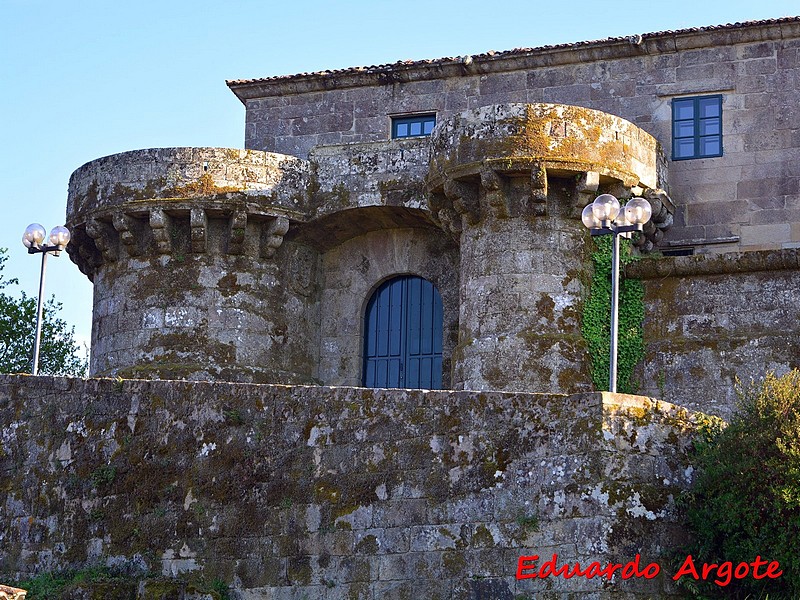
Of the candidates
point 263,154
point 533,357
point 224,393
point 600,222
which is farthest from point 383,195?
point 224,393

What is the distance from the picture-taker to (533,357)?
813 inches

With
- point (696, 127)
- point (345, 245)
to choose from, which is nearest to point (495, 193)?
point (345, 245)

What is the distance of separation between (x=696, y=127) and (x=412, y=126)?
15.0ft

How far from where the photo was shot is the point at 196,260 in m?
23.2

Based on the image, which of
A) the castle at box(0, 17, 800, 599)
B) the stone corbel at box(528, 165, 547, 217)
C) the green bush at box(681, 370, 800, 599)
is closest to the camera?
the green bush at box(681, 370, 800, 599)

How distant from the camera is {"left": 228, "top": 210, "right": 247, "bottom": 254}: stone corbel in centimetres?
2294

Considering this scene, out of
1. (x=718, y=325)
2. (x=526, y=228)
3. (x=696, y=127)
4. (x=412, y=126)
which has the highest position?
(x=412, y=126)

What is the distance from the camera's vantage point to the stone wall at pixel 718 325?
2030cm

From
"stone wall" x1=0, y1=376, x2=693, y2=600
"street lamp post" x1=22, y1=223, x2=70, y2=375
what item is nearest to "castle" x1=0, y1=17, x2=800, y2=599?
"stone wall" x1=0, y1=376, x2=693, y2=600

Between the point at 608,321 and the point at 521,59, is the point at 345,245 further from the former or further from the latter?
the point at 608,321

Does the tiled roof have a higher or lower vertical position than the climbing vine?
higher

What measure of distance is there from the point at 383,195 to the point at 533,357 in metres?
3.92

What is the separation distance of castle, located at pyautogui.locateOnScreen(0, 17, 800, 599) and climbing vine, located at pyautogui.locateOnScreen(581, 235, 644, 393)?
168mm

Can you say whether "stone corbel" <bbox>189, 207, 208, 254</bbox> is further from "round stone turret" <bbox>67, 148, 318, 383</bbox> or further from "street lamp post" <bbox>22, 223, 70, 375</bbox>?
"street lamp post" <bbox>22, 223, 70, 375</bbox>
